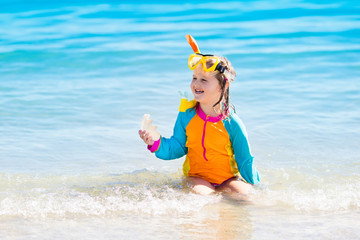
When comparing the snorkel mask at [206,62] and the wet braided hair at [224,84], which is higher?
the snorkel mask at [206,62]

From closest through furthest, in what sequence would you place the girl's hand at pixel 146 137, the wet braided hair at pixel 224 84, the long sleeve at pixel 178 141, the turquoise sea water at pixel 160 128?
the turquoise sea water at pixel 160 128 → the girl's hand at pixel 146 137 → the wet braided hair at pixel 224 84 → the long sleeve at pixel 178 141

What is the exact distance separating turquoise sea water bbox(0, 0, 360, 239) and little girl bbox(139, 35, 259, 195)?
20cm

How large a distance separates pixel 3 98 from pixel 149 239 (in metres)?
4.69

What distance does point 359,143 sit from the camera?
19.2ft

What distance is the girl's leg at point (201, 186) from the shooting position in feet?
14.4

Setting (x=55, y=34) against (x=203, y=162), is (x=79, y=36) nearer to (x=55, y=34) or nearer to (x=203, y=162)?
(x=55, y=34)

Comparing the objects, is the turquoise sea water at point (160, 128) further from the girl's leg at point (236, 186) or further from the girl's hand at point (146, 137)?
the girl's hand at point (146, 137)

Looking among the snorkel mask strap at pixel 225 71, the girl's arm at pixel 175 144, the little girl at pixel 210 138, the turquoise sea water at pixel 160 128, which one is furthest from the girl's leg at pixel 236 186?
the snorkel mask strap at pixel 225 71

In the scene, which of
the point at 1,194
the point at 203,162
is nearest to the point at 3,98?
the point at 1,194

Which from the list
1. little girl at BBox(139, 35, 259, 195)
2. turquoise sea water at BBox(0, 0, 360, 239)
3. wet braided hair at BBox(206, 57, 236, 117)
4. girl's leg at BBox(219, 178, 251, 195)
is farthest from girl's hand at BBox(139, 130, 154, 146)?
girl's leg at BBox(219, 178, 251, 195)

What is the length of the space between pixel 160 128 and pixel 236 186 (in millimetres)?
2060

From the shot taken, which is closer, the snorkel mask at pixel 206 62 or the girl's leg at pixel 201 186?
the snorkel mask at pixel 206 62

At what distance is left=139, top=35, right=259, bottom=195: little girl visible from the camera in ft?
14.1

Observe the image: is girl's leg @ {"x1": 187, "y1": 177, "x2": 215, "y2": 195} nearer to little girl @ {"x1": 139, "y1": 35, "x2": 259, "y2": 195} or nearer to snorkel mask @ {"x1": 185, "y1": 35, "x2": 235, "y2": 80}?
little girl @ {"x1": 139, "y1": 35, "x2": 259, "y2": 195}
